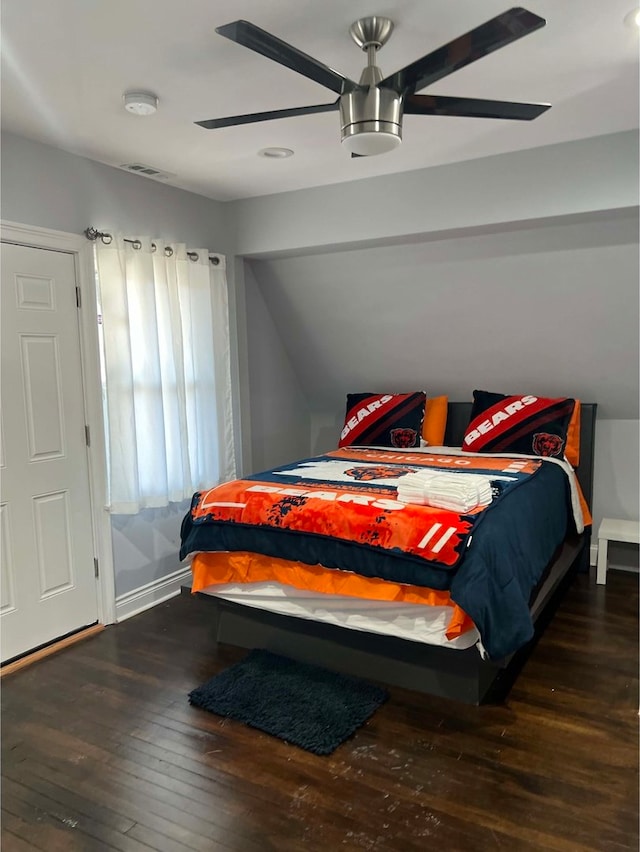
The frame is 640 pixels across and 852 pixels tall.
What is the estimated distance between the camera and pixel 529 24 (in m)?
1.49

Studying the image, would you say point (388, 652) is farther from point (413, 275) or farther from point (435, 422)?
point (413, 275)

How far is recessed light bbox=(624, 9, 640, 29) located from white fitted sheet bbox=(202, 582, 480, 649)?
81.2 inches

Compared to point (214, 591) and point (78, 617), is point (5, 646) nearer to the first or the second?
point (78, 617)

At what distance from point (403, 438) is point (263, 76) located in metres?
2.47

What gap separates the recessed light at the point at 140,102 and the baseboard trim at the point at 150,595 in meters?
2.42

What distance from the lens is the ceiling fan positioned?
1.58m

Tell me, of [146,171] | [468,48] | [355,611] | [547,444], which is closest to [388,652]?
[355,611]

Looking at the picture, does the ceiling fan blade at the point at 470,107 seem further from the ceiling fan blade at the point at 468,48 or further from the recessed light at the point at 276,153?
the recessed light at the point at 276,153

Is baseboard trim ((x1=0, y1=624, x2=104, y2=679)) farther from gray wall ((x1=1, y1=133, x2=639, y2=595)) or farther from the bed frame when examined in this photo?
the bed frame

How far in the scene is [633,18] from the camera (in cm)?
197

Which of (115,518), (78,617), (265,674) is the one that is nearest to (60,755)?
(265,674)

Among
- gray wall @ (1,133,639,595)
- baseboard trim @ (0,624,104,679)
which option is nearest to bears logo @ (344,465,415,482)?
gray wall @ (1,133,639,595)

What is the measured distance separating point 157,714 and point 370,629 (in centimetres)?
92

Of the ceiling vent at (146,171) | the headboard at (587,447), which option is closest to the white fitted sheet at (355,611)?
the headboard at (587,447)
